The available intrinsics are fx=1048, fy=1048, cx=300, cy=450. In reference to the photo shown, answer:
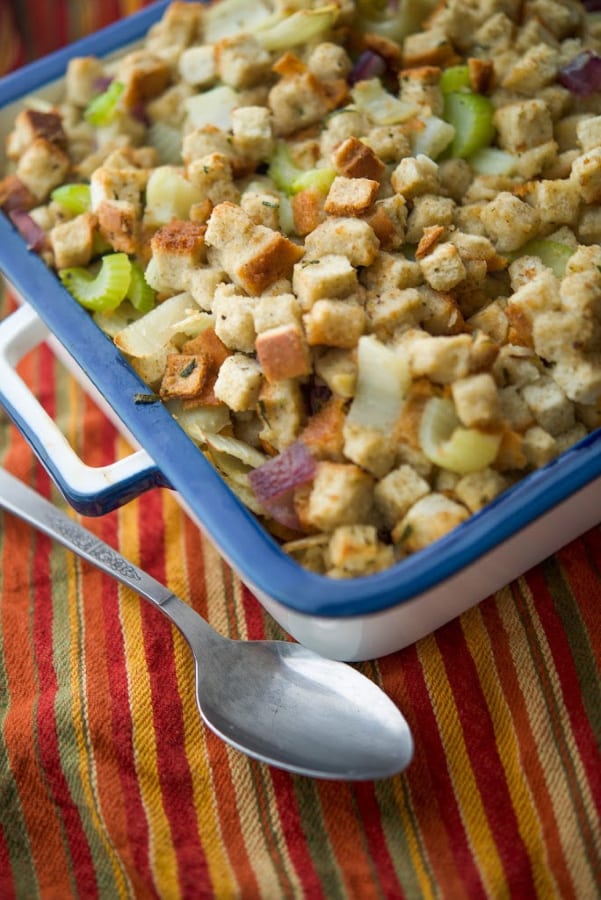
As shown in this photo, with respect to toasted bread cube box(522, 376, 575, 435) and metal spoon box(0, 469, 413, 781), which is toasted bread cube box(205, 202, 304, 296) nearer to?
toasted bread cube box(522, 376, 575, 435)

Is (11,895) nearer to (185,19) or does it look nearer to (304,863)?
(304,863)

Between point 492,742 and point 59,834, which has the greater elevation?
point 59,834

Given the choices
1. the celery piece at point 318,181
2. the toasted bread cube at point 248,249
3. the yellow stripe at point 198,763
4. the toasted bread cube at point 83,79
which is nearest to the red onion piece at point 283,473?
the toasted bread cube at point 248,249

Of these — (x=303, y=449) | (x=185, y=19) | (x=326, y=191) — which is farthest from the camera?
(x=185, y=19)

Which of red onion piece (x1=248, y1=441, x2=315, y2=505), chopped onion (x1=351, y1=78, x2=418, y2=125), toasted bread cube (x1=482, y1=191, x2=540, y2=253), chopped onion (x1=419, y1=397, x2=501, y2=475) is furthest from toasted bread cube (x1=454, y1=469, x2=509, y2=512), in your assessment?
chopped onion (x1=351, y1=78, x2=418, y2=125)

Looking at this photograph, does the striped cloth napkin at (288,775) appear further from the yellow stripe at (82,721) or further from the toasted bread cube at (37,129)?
the toasted bread cube at (37,129)

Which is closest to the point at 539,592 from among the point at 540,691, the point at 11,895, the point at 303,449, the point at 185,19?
the point at 540,691
